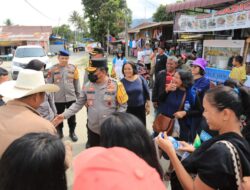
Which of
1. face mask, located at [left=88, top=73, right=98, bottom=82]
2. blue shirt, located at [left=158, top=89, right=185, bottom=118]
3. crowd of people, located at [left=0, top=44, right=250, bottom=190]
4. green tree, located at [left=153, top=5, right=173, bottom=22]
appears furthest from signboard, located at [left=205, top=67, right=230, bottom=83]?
green tree, located at [left=153, top=5, right=173, bottom=22]

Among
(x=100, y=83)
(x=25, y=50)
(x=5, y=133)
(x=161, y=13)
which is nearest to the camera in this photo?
(x=5, y=133)

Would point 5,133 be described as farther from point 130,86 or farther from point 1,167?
point 130,86

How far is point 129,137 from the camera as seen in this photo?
4.67 ft

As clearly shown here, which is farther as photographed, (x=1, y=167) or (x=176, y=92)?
(x=176, y=92)

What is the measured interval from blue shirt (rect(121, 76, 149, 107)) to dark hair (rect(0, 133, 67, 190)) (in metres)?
3.06

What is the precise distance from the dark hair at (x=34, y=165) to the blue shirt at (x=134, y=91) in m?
3.06

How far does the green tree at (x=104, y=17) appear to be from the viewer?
3188 centimetres

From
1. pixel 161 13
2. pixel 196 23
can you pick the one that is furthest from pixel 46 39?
pixel 196 23

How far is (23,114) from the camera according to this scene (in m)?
1.97

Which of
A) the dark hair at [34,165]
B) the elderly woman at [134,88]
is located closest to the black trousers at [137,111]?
the elderly woman at [134,88]

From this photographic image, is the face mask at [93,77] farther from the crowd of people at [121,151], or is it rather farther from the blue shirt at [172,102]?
the blue shirt at [172,102]

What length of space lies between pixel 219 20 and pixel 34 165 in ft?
28.0

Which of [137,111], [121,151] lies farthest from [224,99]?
[137,111]

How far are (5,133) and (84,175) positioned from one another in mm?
1230
